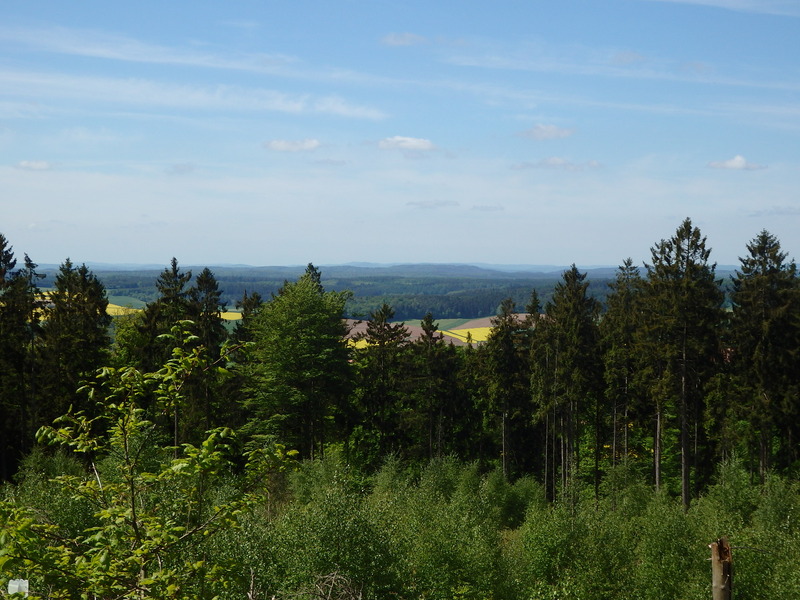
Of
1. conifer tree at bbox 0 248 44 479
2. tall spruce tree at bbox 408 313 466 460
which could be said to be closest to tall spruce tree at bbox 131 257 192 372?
conifer tree at bbox 0 248 44 479

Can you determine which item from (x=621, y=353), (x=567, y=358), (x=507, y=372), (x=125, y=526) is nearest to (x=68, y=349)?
(x=507, y=372)

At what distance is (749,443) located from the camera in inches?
1863

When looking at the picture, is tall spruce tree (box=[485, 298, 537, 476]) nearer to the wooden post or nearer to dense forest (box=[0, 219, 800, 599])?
dense forest (box=[0, 219, 800, 599])

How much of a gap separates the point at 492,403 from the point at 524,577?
26.4 meters

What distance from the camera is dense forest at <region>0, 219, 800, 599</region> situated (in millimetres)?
28547

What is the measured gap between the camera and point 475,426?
6462 cm

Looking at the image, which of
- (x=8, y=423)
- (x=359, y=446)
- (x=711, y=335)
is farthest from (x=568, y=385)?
(x=8, y=423)

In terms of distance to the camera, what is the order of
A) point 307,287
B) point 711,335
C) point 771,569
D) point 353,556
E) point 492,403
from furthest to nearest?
point 492,403, point 307,287, point 711,335, point 771,569, point 353,556

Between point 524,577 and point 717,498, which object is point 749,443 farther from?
point 524,577

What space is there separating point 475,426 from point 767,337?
27385 millimetres

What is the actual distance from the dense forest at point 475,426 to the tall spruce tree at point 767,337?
0.13 meters

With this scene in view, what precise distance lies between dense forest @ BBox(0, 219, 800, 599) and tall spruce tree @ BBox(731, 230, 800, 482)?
133mm

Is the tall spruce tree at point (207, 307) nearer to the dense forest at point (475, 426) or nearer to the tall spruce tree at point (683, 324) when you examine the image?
the dense forest at point (475, 426)

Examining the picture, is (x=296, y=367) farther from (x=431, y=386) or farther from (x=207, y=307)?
(x=431, y=386)
